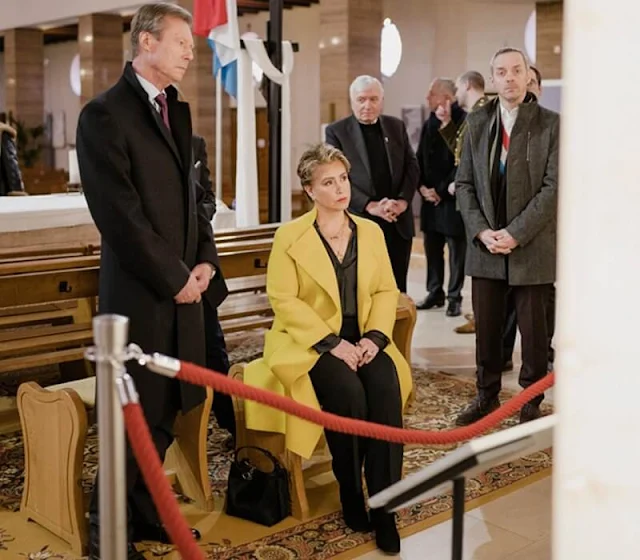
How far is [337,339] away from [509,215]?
4.45 ft

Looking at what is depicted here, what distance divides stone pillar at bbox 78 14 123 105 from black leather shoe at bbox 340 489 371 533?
538 inches

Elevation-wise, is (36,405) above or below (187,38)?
below

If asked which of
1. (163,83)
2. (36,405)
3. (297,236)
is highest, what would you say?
(163,83)

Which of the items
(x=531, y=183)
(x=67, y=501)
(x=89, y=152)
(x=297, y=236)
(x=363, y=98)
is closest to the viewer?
(x=89, y=152)

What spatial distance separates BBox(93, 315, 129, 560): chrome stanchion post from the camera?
185 cm

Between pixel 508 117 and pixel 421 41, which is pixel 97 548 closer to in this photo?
pixel 508 117

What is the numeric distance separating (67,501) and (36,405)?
14.7 inches

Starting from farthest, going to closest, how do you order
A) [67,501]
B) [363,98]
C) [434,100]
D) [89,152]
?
1. [434,100]
2. [363,98]
3. [67,501]
4. [89,152]

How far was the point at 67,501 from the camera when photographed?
11.4 feet

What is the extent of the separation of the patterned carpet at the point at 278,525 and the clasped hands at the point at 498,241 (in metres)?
0.90

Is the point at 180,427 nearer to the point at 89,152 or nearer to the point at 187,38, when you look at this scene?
the point at 89,152

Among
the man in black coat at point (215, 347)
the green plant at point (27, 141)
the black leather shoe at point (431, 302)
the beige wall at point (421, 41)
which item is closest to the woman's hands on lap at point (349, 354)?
the man in black coat at point (215, 347)

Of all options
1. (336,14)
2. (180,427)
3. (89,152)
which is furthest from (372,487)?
(336,14)

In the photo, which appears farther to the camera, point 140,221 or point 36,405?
point 36,405
